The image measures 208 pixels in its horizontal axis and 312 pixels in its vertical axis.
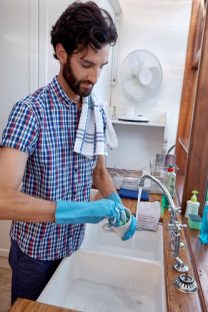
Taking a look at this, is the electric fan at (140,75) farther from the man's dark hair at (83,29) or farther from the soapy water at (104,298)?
the soapy water at (104,298)

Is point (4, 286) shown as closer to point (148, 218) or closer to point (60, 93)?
point (148, 218)

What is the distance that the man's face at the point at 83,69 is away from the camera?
3.02 ft

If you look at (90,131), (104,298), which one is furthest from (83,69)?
(104,298)

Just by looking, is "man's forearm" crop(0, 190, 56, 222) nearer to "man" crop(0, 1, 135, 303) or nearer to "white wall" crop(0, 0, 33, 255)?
"man" crop(0, 1, 135, 303)

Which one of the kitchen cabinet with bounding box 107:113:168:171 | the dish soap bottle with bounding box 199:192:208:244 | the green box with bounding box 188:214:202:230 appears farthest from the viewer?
the kitchen cabinet with bounding box 107:113:168:171

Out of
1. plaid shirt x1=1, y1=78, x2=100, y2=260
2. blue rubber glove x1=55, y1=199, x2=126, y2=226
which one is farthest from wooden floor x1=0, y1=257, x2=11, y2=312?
blue rubber glove x1=55, y1=199, x2=126, y2=226

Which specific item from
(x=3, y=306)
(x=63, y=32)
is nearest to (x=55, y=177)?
(x=63, y=32)

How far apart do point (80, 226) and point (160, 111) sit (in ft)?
5.41

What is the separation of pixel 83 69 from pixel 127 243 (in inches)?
43.9

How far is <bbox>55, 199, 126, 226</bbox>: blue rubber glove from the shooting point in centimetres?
78

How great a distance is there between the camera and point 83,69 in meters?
0.94

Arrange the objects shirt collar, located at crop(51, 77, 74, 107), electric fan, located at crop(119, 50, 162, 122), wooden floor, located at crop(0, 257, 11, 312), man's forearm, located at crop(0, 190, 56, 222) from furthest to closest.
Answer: electric fan, located at crop(119, 50, 162, 122)
wooden floor, located at crop(0, 257, 11, 312)
shirt collar, located at crop(51, 77, 74, 107)
man's forearm, located at crop(0, 190, 56, 222)

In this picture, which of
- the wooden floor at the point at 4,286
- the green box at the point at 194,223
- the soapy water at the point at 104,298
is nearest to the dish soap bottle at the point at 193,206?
the green box at the point at 194,223

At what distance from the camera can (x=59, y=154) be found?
0.96m
